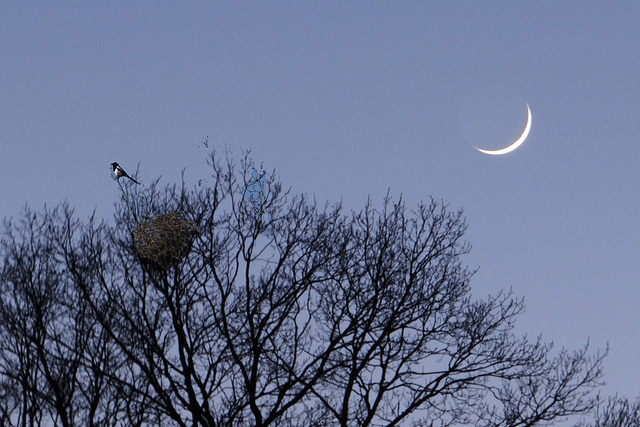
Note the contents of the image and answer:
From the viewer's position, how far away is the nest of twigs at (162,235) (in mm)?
12484

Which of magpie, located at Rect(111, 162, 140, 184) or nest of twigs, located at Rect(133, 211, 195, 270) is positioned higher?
magpie, located at Rect(111, 162, 140, 184)

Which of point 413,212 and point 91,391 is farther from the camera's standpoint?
point 413,212

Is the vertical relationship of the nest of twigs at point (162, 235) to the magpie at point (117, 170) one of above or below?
below

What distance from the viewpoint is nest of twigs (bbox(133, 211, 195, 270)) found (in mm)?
12484

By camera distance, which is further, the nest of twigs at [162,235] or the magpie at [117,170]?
the magpie at [117,170]

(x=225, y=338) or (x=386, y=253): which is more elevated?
(x=386, y=253)

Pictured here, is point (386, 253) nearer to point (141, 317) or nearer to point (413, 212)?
point (413, 212)

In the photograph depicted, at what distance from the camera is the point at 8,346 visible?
14594 mm

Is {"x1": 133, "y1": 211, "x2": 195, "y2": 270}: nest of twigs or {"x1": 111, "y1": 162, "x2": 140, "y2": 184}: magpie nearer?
{"x1": 133, "y1": 211, "x2": 195, "y2": 270}: nest of twigs

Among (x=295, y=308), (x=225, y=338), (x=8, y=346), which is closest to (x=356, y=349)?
(x=295, y=308)

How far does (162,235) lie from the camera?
12609 millimetres

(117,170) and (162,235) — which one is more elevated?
(117,170)

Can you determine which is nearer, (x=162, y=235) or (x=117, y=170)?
(x=162, y=235)

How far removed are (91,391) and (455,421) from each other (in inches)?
264
